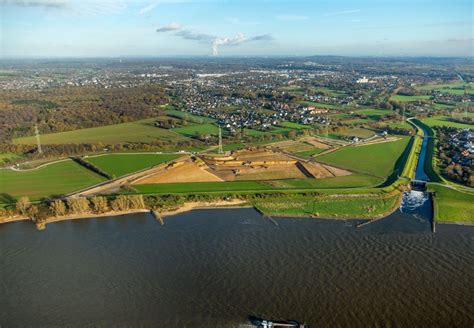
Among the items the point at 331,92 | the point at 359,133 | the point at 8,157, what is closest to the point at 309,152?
Answer: the point at 359,133

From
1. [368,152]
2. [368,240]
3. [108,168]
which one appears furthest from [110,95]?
[368,240]

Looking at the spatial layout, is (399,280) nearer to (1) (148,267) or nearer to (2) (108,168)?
(1) (148,267)

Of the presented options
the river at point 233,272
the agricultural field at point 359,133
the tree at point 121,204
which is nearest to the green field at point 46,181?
the river at point 233,272

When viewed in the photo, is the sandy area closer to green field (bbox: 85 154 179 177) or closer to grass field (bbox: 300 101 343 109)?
green field (bbox: 85 154 179 177)

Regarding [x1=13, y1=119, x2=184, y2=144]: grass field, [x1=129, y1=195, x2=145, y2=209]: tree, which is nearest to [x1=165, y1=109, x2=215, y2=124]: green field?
[x1=13, y1=119, x2=184, y2=144]: grass field

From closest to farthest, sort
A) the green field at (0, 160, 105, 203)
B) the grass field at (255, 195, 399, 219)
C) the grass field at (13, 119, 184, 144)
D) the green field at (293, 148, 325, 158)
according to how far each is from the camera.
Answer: the grass field at (255, 195, 399, 219) → the green field at (0, 160, 105, 203) → the green field at (293, 148, 325, 158) → the grass field at (13, 119, 184, 144)

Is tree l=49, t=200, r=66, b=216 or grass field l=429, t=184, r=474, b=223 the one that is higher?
tree l=49, t=200, r=66, b=216

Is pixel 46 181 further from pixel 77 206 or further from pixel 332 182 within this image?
pixel 332 182
